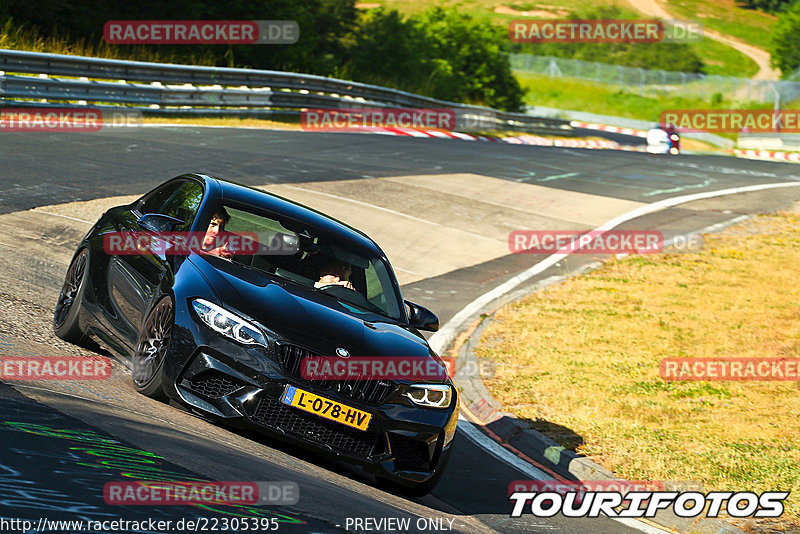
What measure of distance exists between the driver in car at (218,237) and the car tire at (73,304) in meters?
1.14

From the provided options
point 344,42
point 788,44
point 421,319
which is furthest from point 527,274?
point 788,44

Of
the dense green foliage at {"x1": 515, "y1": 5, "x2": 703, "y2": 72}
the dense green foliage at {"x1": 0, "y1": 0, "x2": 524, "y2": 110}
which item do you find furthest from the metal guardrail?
the dense green foliage at {"x1": 515, "y1": 5, "x2": 703, "y2": 72}

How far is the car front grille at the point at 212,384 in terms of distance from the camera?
19.3 ft

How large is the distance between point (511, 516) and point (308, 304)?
2.00 m

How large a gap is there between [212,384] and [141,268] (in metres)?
1.42

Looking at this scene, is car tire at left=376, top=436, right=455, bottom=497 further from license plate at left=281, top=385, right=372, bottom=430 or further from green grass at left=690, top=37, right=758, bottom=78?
green grass at left=690, top=37, right=758, bottom=78

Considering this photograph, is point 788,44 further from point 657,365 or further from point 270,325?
point 270,325

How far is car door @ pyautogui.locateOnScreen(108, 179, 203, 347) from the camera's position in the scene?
265 inches

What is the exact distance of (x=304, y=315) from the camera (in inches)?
247

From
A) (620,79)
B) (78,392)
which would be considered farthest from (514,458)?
(620,79)

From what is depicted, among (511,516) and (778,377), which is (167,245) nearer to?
(511,516)

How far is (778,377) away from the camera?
437 inches

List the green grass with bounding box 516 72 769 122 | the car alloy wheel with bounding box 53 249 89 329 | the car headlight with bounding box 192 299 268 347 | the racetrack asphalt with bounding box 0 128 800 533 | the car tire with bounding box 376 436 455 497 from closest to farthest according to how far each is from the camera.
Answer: the racetrack asphalt with bounding box 0 128 800 533
the car headlight with bounding box 192 299 268 347
the car tire with bounding box 376 436 455 497
the car alloy wheel with bounding box 53 249 89 329
the green grass with bounding box 516 72 769 122

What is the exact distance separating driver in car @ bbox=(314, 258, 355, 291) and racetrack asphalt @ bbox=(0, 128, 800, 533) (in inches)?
53.3
